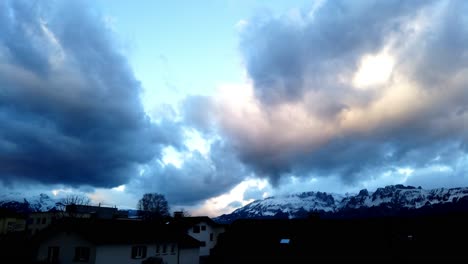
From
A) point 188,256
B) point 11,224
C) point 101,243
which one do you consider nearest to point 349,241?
point 188,256

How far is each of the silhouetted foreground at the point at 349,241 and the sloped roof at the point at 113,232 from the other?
37.3ft

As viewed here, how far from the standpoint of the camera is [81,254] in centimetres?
3672

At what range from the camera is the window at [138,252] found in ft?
131

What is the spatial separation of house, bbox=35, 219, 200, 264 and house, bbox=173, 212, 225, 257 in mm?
16808

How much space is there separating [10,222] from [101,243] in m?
70.9

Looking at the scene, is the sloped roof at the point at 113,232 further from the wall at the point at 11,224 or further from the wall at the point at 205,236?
the wall at the point at 11,224

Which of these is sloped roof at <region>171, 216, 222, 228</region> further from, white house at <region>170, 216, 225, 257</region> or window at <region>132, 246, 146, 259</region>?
window at <region>132, 246, 146, 259</region>

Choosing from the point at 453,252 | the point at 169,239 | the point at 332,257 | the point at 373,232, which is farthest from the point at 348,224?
the point at 169,239

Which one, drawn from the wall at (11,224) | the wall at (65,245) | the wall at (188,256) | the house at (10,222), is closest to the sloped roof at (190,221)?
the wall at (188,256)

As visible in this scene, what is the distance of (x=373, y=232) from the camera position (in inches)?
1810

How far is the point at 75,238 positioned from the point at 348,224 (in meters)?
38.9

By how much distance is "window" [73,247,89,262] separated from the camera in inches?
1429

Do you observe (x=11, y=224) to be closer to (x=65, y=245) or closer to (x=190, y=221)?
(x=190, y=221)

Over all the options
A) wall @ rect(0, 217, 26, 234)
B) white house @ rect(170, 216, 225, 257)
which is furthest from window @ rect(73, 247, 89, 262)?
wall @ rect(0, 217, 26, 234)
